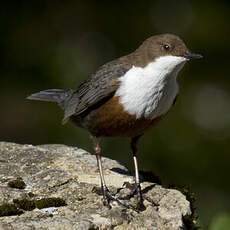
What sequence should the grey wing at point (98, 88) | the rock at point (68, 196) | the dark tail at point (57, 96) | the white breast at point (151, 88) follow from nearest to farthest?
the rock at point (68, 196), the white breast at point (151, 88), the grey wing at point (98, 88), the dark tail at point (57, 96)

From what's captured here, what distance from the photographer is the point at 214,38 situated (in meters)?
12.3

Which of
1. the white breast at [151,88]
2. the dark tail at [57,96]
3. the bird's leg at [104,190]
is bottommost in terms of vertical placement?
the bird's leg at [104,190]

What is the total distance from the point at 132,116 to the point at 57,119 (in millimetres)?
5139

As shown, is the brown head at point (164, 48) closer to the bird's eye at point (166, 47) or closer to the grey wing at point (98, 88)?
the bird's eye at point (166, 47)

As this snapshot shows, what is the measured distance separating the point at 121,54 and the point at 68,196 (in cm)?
611

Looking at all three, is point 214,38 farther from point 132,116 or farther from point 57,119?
point 132,116

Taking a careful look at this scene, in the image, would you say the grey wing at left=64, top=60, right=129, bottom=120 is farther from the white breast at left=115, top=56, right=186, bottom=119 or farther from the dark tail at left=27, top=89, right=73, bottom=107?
the dark tail at left=27, top=89, right=73, bottom=107

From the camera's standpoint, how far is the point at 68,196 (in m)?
5.90

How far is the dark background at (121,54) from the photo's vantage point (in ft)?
34.7

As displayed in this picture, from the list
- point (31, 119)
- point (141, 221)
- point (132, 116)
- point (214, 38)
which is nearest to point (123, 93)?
point (132, 116)

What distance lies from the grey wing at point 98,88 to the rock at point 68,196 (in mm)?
415

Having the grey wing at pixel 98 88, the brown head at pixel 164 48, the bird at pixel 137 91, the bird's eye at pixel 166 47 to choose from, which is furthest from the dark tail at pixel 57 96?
the bird's eye at pixel 166 47

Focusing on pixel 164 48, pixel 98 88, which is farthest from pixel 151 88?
pixel 98 88

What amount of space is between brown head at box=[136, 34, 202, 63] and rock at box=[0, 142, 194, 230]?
3.06 feet
